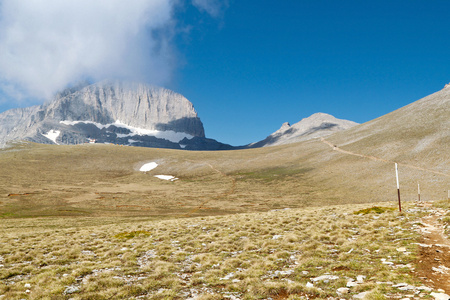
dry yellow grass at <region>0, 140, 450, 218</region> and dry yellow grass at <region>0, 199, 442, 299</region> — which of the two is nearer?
dry yellow grass at <region>0, 199, 442, 299</region>

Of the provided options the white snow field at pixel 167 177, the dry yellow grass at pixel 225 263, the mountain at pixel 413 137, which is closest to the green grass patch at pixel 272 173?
the mountain at pixel 413 137

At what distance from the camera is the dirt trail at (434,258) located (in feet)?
29.8

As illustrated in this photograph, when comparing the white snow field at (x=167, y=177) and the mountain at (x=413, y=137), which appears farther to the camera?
the white snow field at (x=167, y=177)

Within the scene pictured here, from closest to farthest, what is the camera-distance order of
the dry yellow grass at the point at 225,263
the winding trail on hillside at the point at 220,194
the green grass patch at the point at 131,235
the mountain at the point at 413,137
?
the dry yellow grass at the point at 225,263
the green grass patch at the point at 131,235
the winding trail on hillside at the point at 220,194
the mountain at the point at 413,137

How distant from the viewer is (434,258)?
11.1 m

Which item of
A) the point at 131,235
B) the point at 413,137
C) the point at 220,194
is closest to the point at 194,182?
the point at 220,194

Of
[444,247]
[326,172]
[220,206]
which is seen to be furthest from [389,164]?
[444,247]

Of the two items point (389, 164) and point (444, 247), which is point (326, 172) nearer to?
point (389, 164)

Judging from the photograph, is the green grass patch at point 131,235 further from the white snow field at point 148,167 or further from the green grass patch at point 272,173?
the white snow field at point 148,167

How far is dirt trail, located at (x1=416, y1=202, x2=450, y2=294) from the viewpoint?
9085 mm

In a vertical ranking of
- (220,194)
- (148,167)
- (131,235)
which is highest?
(148,167)

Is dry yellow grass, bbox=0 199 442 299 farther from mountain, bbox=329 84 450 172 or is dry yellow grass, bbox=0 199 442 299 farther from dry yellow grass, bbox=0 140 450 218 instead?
mountain, bbox=329 84 450 172

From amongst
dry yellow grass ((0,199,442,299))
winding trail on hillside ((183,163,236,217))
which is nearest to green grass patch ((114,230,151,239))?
dry yellow grass ((0,199,442,299))

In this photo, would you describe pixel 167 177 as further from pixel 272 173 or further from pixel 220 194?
pixel 272 173
